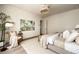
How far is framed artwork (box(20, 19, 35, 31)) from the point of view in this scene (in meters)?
1.78

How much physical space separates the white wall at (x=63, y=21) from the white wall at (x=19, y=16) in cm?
18

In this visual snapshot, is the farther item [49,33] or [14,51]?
[49,33]

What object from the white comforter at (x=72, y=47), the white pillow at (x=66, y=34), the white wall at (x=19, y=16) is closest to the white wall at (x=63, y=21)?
the white pillow at (x=66, y=34)

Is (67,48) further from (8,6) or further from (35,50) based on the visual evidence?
(8,6)

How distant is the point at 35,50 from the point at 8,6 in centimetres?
106

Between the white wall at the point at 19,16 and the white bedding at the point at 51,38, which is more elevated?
the white wall at the point at 19,16

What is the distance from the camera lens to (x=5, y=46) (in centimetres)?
167

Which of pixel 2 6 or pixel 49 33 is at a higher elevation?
pixel 2 6

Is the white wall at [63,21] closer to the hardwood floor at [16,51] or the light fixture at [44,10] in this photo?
the light fixture at [44,10]

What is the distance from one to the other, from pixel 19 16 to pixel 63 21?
→ 953mm

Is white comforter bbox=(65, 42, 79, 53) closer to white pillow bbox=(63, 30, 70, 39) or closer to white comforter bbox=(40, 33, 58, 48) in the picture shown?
white pillow bbox=(63, 30, 70, 39)

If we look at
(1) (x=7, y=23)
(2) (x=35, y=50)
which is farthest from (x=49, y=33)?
(1) (x=7, y=23)

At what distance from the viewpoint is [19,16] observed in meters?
1.74

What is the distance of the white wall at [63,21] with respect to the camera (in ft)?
5.54
